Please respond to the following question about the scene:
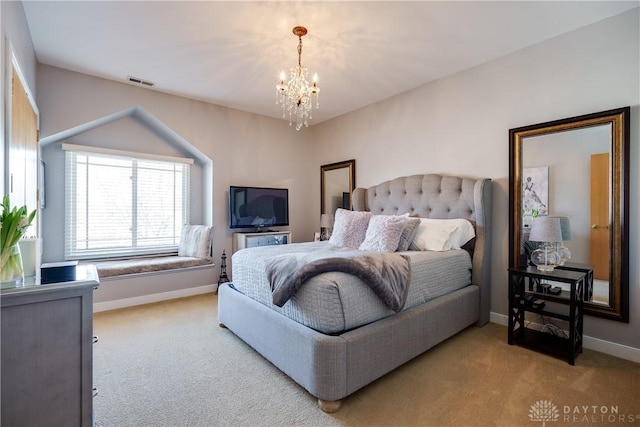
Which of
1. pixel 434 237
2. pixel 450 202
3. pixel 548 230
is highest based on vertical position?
pixel 450 202

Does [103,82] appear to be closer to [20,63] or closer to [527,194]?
[20,63]

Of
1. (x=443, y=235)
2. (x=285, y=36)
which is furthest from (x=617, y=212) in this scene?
(x=285, y=36)

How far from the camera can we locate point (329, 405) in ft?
5.60

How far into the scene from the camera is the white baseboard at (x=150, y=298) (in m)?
3.46

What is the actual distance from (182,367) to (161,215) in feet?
9.00

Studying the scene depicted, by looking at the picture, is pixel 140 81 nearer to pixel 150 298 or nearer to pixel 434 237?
pixel 150 298

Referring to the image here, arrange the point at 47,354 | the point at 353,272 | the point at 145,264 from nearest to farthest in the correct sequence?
the point at 47,354 → the point at 353,272 → the point at 145,264

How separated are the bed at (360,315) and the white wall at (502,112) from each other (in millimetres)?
265

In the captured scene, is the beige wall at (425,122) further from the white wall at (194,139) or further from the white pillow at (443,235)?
the white pillow at (443,235)

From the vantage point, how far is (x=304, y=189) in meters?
5.39

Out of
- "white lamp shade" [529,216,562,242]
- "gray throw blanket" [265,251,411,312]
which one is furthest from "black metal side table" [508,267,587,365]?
"gray throw blanket" [265,251,411,312]

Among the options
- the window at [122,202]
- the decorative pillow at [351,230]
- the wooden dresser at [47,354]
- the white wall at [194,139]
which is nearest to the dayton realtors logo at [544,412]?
the decorative pillow at [351,230]

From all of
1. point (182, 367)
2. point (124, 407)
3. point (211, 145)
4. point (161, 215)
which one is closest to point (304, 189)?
point (211, 145)

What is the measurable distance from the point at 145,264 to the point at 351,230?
2.64 m
